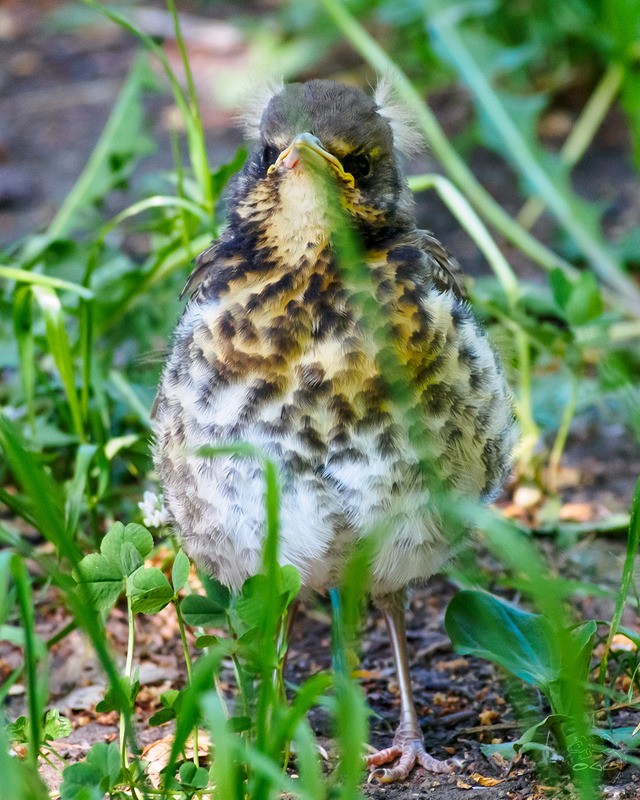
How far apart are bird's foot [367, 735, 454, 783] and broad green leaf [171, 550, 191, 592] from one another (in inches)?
25.2

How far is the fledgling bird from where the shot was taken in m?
2.49

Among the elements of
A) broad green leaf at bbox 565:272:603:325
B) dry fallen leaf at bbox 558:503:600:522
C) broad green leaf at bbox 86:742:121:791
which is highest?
broad green leaf at bbox 565:272:603:325

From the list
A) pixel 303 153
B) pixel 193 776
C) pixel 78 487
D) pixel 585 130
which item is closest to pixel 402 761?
pixel 193 776

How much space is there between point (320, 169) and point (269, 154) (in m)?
0.21

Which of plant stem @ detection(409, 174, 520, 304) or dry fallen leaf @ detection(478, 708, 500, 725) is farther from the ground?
plant stem @ detection(409, 174, 520, 304)

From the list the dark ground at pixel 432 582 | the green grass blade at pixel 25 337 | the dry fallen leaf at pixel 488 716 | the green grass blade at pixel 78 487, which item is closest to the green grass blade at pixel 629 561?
the dark ground at pixel 432 582

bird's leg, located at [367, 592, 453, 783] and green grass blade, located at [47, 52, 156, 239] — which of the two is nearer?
bird's leg, located at [367, 592, 453, 783]

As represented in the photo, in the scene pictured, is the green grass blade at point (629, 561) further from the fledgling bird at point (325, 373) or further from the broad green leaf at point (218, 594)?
the broad green leaf at point (218, 594)

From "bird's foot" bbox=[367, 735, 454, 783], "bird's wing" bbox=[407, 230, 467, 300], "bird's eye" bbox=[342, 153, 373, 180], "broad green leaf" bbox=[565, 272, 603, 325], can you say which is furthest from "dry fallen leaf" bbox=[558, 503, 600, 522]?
"bird's eye" bbox=[342, 153, 373, 180]

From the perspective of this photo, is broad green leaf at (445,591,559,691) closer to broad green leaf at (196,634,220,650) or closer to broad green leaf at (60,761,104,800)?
broad green leaf at (196,634,220,650)

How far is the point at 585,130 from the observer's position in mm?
5609

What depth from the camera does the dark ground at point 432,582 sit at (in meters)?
2.78

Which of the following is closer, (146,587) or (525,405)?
(146,587)

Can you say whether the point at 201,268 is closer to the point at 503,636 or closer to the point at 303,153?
the point at 303,153
